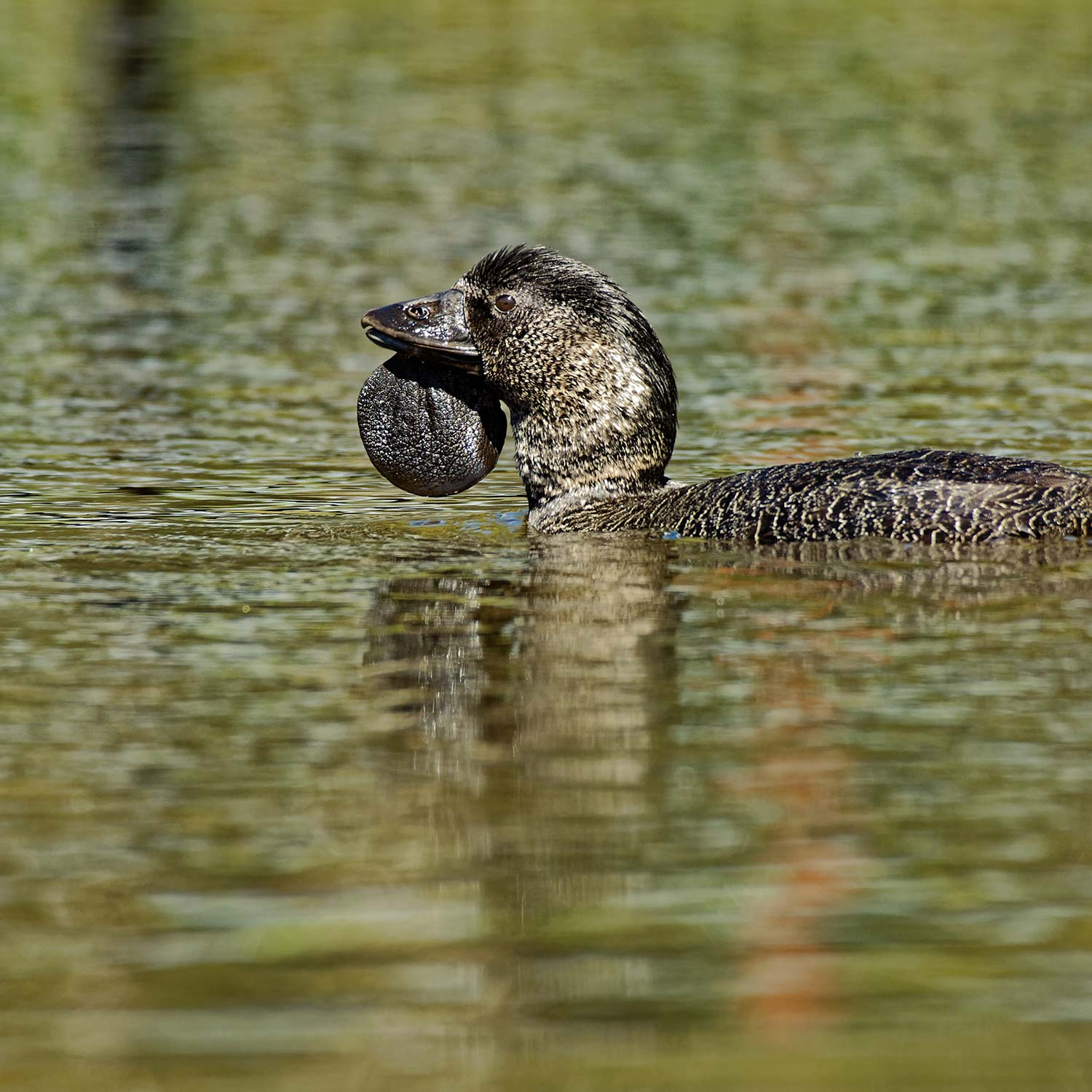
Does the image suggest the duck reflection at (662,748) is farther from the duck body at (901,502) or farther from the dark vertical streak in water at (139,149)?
the dark vertical streak in water at (139,149)

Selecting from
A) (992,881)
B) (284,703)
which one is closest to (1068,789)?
(992,881)

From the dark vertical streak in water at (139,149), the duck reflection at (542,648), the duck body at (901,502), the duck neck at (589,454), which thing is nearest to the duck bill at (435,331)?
the duck neck at (589,454)

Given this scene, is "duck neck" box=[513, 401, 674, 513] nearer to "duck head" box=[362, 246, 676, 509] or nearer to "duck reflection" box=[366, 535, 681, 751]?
"duck head" box=[362, 246, 676, 509]

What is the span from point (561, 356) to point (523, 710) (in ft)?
12.9

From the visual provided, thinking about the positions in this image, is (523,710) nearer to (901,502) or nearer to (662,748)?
(662,748)

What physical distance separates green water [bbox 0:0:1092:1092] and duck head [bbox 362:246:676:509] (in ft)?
1.74

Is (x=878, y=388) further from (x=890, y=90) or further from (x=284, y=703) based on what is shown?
(x=890, y=90)

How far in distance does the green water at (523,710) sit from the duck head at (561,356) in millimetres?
532

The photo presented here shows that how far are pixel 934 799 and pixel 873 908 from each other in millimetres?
900

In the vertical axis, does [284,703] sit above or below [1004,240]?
below

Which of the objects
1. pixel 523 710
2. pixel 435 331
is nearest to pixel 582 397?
pixel 435 331

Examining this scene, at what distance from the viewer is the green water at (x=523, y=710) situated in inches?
187

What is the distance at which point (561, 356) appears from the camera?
10891 millimetres

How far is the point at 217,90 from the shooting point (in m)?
31.8
